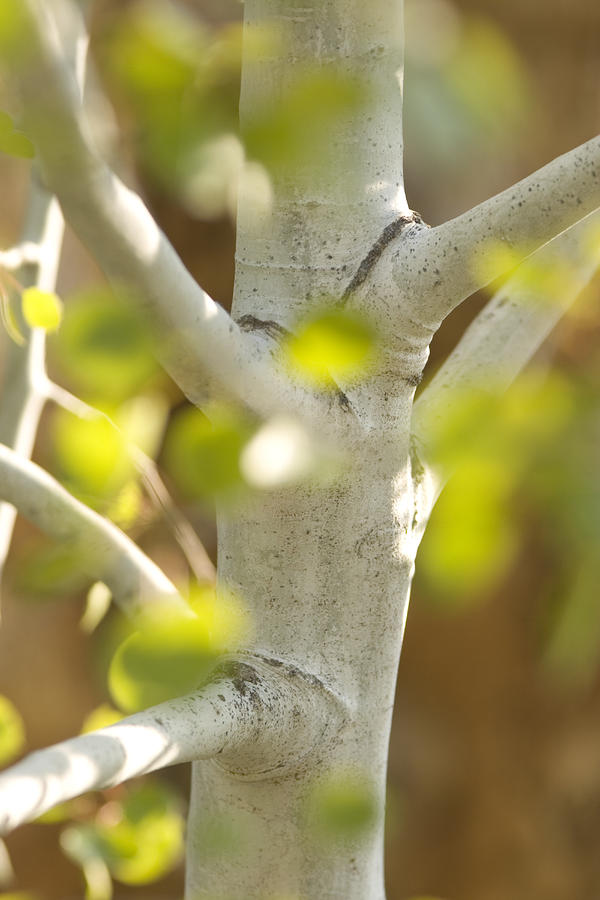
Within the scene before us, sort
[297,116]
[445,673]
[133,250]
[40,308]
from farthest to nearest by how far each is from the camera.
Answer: [445,673] → [40,308] → [133,250] → [297,116]

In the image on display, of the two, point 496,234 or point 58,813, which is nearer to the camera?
point 496,234

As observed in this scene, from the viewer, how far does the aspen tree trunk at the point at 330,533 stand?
0.39 meters

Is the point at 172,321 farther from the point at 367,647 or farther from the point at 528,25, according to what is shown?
the point at 528,25

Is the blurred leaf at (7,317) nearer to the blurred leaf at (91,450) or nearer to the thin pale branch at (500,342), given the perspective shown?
the blurred leaf at (91,450)

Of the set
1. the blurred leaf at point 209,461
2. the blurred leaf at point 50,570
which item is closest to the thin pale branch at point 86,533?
the blurred leaf at point 50,570

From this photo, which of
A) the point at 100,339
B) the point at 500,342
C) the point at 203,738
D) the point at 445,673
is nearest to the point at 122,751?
the point at 203,738

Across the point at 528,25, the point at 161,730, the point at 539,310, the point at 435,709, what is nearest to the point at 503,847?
the point at 435,709

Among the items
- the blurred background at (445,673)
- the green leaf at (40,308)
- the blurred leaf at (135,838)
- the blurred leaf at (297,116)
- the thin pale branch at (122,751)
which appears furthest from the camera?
the blurred background at (445,673)

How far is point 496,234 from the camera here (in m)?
0.34

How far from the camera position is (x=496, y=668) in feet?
5.90

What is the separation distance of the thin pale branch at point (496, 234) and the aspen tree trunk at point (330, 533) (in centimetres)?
3

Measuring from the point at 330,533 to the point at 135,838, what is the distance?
199mm

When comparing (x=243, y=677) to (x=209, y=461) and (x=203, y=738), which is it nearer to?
(x=203, y=738)

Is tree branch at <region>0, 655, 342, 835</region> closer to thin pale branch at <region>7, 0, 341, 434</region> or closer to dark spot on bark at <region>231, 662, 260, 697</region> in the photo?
dark spot on bark at <region>231, 662, 260, 697</region>
